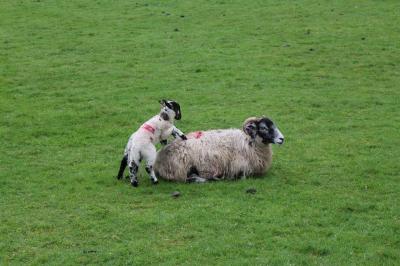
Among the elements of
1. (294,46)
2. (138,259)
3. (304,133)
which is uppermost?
(294,46)

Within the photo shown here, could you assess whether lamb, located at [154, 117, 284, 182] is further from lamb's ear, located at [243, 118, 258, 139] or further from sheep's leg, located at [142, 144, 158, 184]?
sheep's leg, located at [142, 144, 158, 184]

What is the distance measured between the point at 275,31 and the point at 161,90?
7.87 metres

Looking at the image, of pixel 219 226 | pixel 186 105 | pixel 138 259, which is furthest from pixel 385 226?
pixel 186 105

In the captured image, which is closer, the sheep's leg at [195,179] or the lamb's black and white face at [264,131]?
the sheep's leg at [195,179]

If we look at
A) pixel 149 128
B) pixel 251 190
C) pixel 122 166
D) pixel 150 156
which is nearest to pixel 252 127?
pixel 251 190

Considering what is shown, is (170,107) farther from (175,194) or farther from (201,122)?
(201,122)

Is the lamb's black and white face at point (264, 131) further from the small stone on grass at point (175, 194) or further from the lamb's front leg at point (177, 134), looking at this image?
the small stone on grass at point (175, 194)

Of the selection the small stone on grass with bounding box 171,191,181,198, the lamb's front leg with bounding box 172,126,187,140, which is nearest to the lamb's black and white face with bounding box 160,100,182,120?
the lamb's front leg with bounding box 172,126,187,140

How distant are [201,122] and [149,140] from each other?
166 inches

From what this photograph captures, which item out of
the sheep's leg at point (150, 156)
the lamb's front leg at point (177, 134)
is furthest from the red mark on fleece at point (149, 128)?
the lamb's front leg at point (177, 134)

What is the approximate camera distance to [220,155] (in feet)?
41.4

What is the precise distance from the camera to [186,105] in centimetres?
1784

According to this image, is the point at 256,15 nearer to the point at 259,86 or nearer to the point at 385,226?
the point at 259,86

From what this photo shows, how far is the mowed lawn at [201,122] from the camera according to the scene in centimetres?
998
